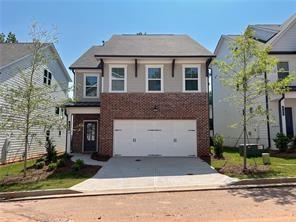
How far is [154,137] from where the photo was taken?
15953 mm

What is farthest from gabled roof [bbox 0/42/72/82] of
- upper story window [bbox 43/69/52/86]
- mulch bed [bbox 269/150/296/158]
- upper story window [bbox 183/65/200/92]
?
mulch bed [bbox 269/150/296/158]

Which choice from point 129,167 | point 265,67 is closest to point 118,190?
point 129,167

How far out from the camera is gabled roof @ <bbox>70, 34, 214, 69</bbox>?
16047mm

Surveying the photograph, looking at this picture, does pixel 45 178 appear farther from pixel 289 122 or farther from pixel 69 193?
pixel 289 122

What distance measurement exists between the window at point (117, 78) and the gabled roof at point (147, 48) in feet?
2.77

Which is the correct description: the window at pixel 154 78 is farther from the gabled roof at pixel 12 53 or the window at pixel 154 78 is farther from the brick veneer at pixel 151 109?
the gabled roof at pixel 12 53

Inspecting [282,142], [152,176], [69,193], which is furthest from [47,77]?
[282,142]

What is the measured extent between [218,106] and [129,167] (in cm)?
1674

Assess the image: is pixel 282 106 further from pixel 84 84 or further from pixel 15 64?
pixel 15 64

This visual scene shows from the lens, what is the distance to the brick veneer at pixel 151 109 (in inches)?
622

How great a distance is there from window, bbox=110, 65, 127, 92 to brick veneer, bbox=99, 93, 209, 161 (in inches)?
15.9

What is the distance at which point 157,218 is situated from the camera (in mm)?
6008

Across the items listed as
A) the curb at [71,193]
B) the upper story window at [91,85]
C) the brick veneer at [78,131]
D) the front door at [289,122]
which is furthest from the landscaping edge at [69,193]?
the upper story window at [91,85]

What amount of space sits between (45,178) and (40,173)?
38.7 inches
